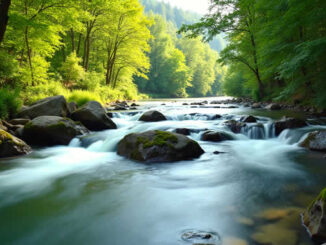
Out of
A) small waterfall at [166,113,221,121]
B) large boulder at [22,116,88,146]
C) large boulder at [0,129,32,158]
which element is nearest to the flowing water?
large boulder at [0,129,32,158]

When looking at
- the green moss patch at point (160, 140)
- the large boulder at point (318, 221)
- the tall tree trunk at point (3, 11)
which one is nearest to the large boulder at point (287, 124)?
the green moss patch at point (160, 140)

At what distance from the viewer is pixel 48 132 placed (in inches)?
284

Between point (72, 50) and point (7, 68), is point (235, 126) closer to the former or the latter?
point (7, 68)

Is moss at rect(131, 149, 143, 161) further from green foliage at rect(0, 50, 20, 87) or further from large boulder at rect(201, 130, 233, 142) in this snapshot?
green foliage at rect(0, 50, 20, 87)

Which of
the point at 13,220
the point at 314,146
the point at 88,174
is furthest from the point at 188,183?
the point at 314,146

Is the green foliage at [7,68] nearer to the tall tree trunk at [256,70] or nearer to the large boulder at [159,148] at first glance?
the large boulder at [159,148]

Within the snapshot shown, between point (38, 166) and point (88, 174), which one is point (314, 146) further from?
point (38, 166)

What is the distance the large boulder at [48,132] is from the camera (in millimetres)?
7125

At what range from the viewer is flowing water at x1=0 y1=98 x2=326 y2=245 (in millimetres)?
2496

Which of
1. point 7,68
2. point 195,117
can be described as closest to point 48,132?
point 7,68

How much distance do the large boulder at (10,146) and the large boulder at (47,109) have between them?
2.89 m

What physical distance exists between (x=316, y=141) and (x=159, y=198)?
4803mm

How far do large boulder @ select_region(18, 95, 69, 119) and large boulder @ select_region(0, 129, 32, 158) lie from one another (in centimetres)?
289

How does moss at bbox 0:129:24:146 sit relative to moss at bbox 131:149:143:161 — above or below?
above
